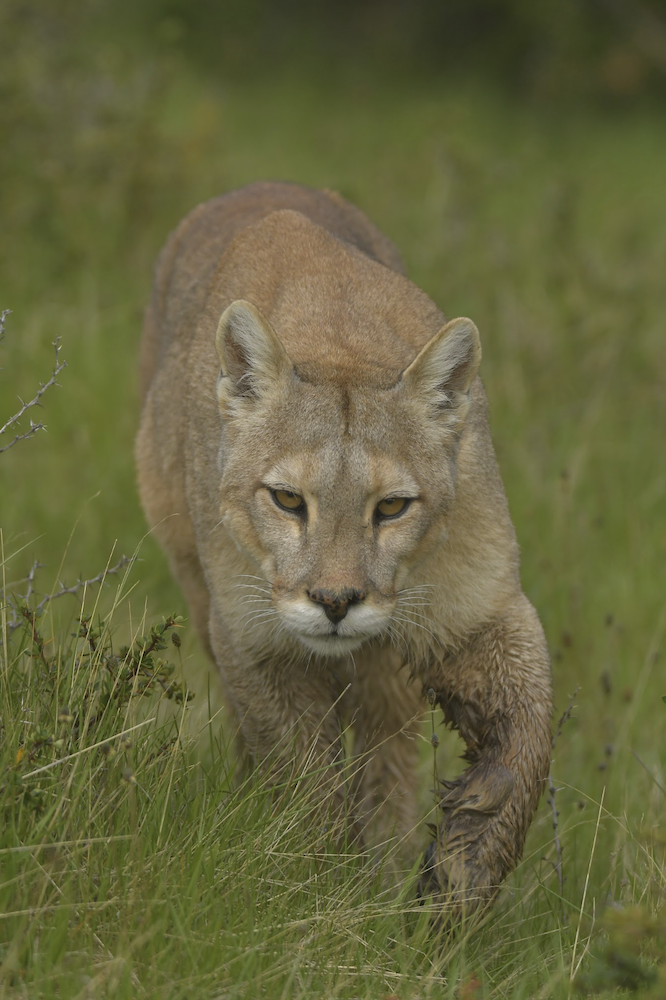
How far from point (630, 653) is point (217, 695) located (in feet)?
7.58

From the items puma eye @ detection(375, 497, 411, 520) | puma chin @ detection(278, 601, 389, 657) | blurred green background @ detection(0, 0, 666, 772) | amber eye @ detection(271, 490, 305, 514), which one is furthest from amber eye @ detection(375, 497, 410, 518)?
blurred green background @ detection(0, 0, 666, 772)

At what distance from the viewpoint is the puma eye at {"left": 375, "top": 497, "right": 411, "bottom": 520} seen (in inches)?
189

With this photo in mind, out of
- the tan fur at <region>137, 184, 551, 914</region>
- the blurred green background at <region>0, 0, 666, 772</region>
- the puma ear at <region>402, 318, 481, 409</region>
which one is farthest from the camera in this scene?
the blurred green background at <region>0, 0, 666, 772</region>

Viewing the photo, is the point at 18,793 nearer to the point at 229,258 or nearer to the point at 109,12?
the point at 229,258

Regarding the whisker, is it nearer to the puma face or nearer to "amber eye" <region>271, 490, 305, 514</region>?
the puma face

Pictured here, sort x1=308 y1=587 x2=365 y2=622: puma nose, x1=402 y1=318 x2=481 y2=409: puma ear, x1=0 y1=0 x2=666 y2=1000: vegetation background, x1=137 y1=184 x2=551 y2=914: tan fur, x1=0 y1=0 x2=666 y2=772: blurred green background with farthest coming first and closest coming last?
x1=0 y1=0 x2=666 y2=772: blurred green background
x1=402 y1=318 x2=481 y2=409: puma ear
x1=137 y1=184 x2=551 y2=914: tan fur
x1=308 y1=587 x2=365 y2=622: puma nose
x1=0 y1=0 x2=666 y2=1000: vegetation background

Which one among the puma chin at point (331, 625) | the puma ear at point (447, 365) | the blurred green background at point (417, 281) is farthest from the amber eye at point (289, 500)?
the blurred green background at point (417, 281)

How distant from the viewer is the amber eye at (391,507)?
15.8 feet

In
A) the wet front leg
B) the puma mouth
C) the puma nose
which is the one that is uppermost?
the puma nose

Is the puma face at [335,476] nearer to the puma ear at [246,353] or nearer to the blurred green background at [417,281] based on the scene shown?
the puma ear at [246,353]

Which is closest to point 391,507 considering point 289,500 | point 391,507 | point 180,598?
point 391,507

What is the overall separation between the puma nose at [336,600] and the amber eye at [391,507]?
15.9 inches

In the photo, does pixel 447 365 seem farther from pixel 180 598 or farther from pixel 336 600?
pixel 180 598

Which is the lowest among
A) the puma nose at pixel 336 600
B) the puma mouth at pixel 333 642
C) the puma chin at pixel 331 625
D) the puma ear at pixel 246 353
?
the puma mouth at pixel 333 642
